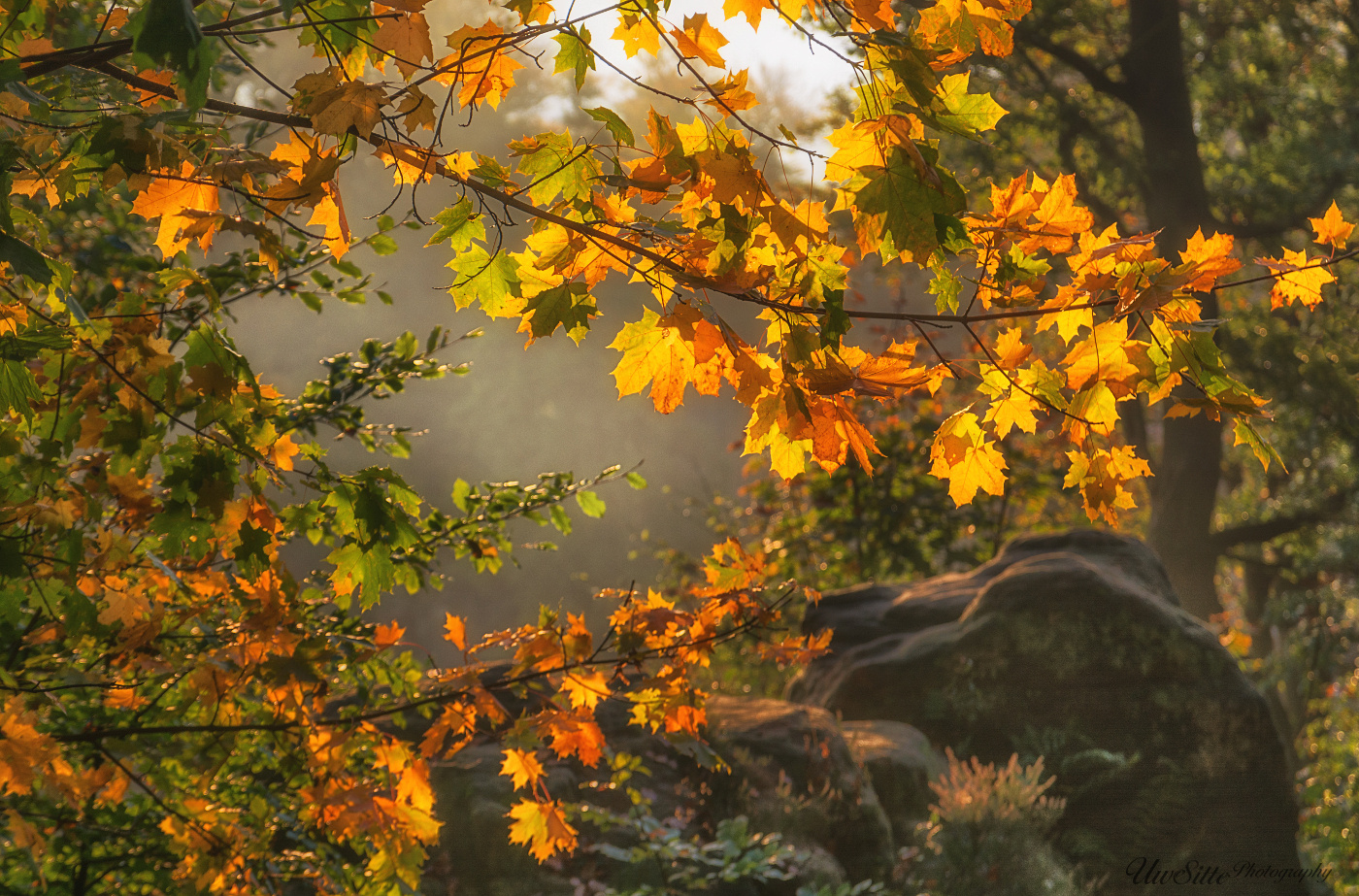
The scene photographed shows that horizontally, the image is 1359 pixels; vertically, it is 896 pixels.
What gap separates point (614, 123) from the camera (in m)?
1.30

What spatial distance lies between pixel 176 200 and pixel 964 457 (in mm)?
1375

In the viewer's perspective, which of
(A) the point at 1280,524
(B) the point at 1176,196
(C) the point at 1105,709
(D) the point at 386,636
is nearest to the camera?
(D) the point at 386,636

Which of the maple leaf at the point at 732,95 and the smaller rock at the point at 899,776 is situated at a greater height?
the maple leaf at the point at 732,95

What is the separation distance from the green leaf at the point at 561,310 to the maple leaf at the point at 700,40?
0.41 m

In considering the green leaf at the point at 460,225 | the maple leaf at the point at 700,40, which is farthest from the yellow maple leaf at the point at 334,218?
the maple leaf at the point at 700,40

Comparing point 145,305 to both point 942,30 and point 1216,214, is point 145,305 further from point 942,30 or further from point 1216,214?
point 1216,214

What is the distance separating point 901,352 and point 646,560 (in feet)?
47.2

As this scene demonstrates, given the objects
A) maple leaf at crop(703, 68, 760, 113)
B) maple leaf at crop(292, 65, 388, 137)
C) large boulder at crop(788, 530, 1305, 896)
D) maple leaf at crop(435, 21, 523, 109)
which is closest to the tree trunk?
large boulder at crop(788, 530, 1305, 896)

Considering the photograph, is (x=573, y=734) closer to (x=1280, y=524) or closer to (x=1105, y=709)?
(x=1105, y=709)

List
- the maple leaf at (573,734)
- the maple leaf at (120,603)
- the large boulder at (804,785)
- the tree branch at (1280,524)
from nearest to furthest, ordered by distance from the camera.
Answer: the maple leaf at (120,603) < the maple leaf at (573,734) < the large boulder at (804,785) < the tree branch at (1280,524)

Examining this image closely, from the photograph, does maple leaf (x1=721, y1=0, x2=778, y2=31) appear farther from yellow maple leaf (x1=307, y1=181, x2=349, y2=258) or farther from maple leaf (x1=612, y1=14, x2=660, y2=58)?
yellow maple leaf (x1=307, y1=181, x2=349, y2=258)

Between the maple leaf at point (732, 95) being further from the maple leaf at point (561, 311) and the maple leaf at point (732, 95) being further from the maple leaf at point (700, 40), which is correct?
the maple leaf at point (561, 311)

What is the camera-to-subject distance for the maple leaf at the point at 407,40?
1.26m

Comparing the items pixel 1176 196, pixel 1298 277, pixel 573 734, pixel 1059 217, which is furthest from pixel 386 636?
pixel 1176 196
